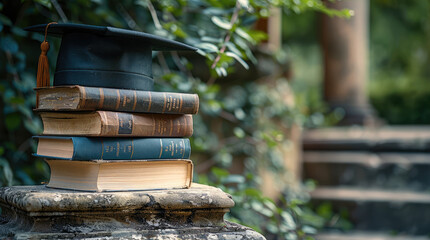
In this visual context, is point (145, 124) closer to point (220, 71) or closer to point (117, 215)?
point (117, 215)

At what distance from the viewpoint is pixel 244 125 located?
3.27 m

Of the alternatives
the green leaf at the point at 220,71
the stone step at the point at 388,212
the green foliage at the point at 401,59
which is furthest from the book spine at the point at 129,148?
the green foliage at the point at 401,59

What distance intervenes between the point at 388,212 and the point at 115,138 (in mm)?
3982

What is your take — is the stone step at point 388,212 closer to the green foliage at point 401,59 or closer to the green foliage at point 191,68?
the green foliage at point 191,68

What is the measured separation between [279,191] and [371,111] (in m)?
3.86

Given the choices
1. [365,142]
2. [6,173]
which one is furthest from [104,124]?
[365,142]

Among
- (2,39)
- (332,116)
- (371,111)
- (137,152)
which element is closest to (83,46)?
(137,152)

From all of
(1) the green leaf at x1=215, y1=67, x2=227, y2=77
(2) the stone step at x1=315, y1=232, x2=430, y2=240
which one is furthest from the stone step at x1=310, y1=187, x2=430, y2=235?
(1) the green leaf at x1=215, y1=67, x2=227, y2=77

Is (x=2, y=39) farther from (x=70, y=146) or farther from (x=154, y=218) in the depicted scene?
(x=154, y=218)

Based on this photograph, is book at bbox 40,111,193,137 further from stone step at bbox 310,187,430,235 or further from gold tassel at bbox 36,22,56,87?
stone step at bbox 310,187,430,235

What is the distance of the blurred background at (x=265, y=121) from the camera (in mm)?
2074

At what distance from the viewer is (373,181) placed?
205 inches

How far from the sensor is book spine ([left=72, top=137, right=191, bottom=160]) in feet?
3.99

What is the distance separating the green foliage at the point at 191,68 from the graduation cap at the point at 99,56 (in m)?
0.44
